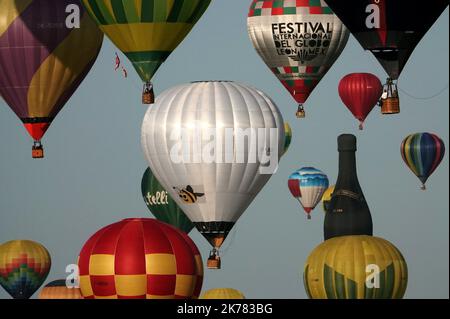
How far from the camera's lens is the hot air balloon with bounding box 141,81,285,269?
171 feet

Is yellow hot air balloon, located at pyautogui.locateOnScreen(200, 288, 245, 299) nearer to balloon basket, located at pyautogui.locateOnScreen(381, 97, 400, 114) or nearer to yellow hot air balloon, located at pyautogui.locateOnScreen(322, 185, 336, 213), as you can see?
yellow hot air balloon, located at pyautogui.locateOnScreen(322, 185, 336, 213)

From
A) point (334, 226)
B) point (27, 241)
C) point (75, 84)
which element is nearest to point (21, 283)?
point (27, 241)

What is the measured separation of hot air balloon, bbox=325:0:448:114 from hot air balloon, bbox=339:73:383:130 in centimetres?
1884

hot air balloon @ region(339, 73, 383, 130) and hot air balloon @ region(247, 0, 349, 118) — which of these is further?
hot air balloon @ region(339, 73, 383, 130)

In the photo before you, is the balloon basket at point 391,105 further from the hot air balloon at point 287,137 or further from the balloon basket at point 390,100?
the hot air balloon at point 287,137

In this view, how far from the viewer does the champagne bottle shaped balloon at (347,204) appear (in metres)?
65.1

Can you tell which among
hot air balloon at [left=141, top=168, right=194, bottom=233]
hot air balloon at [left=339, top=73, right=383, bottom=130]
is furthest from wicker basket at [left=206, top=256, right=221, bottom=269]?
hot air balloon at [left=339, top=73, right=383, bottom=130]

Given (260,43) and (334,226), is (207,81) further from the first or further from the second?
(334,226)

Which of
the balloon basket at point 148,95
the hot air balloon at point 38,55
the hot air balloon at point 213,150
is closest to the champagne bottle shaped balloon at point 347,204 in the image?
the hot air balloon at point 213,150

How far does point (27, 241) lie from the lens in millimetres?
72938

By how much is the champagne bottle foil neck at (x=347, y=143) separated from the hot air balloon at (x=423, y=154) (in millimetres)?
3352

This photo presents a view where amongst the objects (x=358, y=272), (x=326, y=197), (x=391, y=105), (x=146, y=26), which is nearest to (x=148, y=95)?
(x=146, y=26)

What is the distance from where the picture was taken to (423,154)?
72.4 m

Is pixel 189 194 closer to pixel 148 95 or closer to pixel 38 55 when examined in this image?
pixel 148 95
